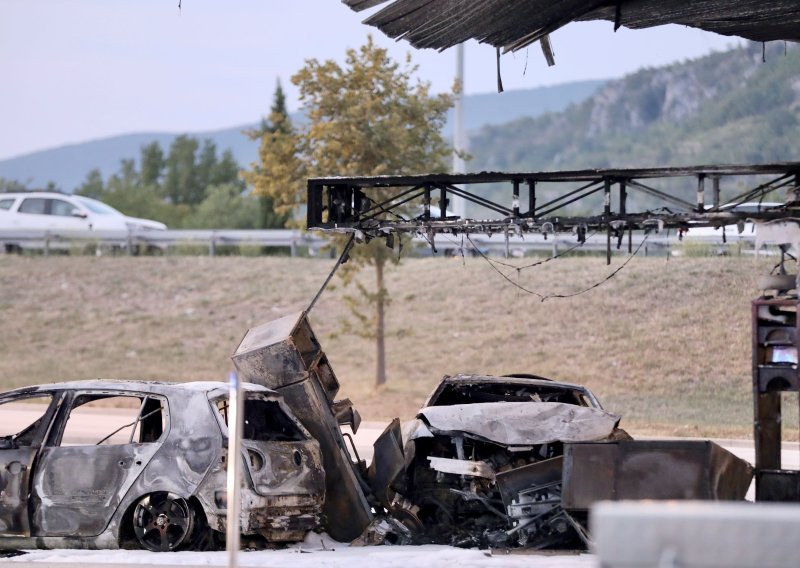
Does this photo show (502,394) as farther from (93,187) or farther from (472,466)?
(93,187)

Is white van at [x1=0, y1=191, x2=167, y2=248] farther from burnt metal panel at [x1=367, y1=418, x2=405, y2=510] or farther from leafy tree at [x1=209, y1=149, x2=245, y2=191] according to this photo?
leafy tree at [x1=209, y1=149, x2=245, y2=191]

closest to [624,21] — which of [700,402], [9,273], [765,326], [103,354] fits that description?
[765,326]

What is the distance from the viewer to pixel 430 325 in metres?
34.7

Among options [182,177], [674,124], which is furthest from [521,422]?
[674,124]

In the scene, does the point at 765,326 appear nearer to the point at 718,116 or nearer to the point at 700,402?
the point at 700,402

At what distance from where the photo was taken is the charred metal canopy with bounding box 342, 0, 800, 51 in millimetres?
13539

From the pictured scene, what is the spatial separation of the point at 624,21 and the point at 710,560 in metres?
11.2

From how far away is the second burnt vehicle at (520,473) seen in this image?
38.0 ft

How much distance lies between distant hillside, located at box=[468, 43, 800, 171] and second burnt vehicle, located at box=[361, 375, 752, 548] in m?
68.7

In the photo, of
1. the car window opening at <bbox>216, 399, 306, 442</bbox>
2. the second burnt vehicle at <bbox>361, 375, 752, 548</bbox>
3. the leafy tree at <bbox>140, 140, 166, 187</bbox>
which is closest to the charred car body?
the car window opening at <bbox>216, 399, 306, 442</bbox>

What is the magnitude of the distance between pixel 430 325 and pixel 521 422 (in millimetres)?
21810

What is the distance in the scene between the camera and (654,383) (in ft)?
97.7

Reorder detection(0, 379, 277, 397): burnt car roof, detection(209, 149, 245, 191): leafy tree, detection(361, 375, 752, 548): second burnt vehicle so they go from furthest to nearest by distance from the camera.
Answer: detection(209, 149, 245, 191): leafy tree, detection(0, 379, 277, 397): burnt car roof, detection(361, 375, 752, 548): second burnt vehicle

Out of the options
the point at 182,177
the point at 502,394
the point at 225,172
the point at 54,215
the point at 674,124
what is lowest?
the point at 502,394
